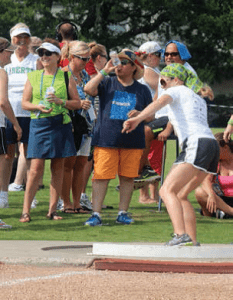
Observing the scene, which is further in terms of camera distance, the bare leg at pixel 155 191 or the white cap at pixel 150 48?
the bare leg at pixel 155 191

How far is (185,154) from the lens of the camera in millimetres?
7129

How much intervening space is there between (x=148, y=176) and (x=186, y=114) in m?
3.15

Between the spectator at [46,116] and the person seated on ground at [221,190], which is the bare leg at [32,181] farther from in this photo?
the person seated on ground at [221,190]

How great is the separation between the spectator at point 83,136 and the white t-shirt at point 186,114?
2.28 metres

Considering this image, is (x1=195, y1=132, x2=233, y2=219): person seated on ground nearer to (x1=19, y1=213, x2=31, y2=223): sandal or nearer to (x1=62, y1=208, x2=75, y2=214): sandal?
(x1=62, y1=208, x2=75, y2=214): sandal

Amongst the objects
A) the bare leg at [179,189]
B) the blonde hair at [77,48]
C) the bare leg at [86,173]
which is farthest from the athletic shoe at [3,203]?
the bare leg at [179,189]

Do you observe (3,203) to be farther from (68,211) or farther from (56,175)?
(56,175)

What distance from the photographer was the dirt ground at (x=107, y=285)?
5238mm

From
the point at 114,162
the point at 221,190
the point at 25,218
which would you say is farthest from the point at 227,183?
the point at 25,218

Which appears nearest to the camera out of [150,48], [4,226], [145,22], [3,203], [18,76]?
[4,226]

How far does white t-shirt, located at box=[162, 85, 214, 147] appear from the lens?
23.5 ft

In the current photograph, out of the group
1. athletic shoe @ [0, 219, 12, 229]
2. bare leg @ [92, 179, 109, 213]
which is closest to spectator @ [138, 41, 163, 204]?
bare leg @ [92, 179, 109, 213]

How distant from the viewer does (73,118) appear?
31.1 ft

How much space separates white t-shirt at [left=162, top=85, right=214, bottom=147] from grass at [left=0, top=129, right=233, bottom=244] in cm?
130
